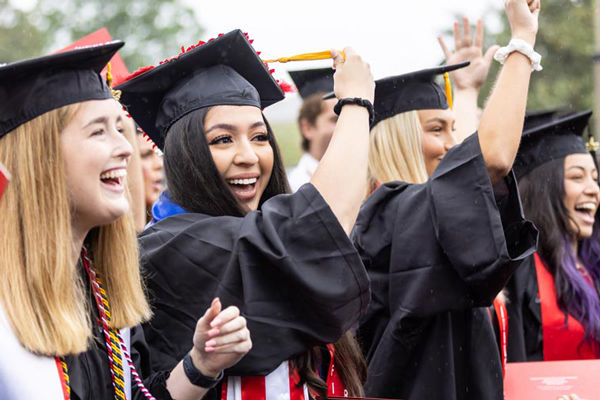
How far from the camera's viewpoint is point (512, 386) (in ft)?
11.5

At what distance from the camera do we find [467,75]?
4457mm

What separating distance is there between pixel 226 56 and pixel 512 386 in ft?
5.77

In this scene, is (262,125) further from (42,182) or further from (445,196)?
(42,182)

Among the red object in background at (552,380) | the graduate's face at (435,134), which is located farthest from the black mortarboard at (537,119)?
the red object in background at (552,380)

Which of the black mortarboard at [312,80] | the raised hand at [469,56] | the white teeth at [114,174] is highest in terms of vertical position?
the black mortarboard at [312,80]

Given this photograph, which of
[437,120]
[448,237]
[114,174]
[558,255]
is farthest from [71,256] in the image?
[558,255]

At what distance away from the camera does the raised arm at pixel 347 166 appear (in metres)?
2.63

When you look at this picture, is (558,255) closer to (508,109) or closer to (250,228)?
(508,109)

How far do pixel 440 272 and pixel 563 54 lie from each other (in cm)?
1783

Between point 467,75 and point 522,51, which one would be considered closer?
point 522,51

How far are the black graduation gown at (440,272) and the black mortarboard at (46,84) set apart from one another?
4.28 ft

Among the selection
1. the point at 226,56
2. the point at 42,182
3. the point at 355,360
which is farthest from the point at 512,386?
the point at 42,182

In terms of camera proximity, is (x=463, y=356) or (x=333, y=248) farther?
(x=463, y=356)

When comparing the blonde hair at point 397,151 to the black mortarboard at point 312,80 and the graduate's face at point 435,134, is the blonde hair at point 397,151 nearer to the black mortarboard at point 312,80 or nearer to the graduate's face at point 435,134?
the graduate's face at point 435,134
